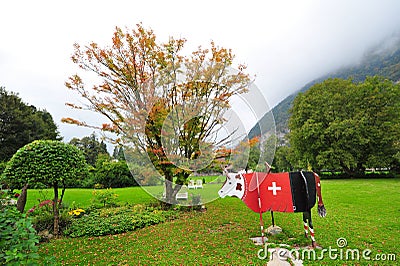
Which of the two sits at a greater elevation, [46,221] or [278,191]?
[278,191]

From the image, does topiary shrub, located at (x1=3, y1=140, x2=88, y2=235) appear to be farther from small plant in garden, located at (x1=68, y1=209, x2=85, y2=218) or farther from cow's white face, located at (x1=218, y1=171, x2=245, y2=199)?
cow's white face, located at (x1=218, y1=171, x2=245, y2=199)

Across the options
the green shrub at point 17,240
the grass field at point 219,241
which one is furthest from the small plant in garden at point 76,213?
the green shrub at point 17,240

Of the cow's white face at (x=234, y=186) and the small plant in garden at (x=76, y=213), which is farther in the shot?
the small plant in garden at (x=76, y=213)

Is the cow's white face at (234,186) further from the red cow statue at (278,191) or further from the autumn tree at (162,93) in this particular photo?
the autumn tree at (162,93)

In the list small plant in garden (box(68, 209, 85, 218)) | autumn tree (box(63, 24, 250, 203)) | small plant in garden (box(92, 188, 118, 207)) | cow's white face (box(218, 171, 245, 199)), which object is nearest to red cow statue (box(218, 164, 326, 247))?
cow's white face (box(218, 171, 245, 199))

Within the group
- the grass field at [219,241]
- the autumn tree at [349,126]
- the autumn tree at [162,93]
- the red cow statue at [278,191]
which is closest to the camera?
the grass field at [219,241]

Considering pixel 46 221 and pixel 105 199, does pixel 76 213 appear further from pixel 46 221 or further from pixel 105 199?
pixel 105 199

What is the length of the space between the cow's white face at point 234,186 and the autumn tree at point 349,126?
19.5 metres

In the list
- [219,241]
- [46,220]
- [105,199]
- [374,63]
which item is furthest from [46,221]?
[374,63]

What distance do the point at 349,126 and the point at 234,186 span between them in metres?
20.4

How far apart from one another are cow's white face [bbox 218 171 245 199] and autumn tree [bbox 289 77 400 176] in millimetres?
19511

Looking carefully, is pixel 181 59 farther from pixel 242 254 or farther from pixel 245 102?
pixel 242 254

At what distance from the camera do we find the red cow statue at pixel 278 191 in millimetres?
4645

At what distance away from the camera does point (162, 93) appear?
8.13 m
